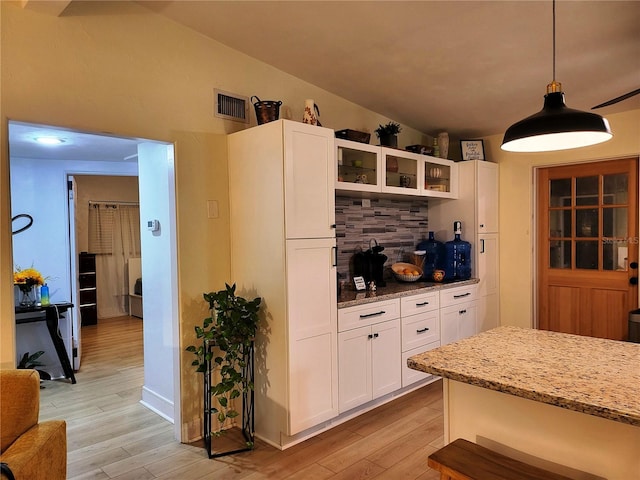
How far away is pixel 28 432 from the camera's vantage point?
1.75 m

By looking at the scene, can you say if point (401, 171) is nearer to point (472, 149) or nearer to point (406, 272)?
point (406, 272)

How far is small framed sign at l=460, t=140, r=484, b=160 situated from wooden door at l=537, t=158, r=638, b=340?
64 cm

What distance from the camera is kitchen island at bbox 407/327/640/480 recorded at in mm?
1268

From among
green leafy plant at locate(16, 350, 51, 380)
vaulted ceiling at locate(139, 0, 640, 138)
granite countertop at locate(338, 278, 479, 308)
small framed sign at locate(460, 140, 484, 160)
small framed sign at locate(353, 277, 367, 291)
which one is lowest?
green leafy plant at locate(16, 350, 51, 380)

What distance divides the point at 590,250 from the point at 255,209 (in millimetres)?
3249

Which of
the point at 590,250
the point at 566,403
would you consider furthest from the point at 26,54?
the point at 590,250

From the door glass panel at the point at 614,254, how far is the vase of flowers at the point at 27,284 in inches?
206

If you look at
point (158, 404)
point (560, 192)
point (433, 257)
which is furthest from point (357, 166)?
point (158, 404)

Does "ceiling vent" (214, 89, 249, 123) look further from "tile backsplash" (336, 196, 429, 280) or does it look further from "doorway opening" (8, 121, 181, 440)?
"tile backsplash" (336, 196, 429, 280)

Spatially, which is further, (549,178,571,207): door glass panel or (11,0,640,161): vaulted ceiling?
(549,178,571,207): door glass panel

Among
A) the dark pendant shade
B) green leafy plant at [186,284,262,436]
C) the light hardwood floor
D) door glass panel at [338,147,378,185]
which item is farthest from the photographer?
door glass panel at [338,147,378,185]

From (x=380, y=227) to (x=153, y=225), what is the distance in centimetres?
204

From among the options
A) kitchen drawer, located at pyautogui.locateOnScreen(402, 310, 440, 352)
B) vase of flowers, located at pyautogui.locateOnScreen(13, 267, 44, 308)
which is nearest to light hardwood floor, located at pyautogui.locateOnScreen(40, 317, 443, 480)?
kitchen drawer, located at pyautogui.locateOnScreen(402, 310, 440, 352)

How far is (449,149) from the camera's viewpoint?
4789 mm
